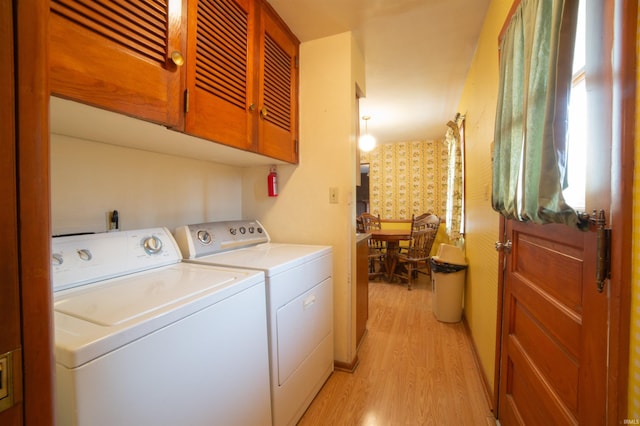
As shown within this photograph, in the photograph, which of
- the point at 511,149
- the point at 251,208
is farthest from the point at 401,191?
the point at 511,149

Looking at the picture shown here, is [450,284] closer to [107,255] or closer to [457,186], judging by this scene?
[457,186]

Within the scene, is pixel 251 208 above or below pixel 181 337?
above

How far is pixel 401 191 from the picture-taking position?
17.0 feet

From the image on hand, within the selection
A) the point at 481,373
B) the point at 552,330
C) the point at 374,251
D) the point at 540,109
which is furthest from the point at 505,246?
the point at 374,251

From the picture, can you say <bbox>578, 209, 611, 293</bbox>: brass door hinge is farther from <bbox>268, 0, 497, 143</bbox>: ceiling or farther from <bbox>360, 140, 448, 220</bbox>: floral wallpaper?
<bbox>360, 140, 448, 220</bbox>: floral wallpaper

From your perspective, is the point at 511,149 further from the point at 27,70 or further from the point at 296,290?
the point at 27,70

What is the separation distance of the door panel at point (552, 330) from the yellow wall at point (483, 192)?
12.6 inches

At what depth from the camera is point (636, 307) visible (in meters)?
0.57

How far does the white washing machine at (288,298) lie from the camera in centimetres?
123

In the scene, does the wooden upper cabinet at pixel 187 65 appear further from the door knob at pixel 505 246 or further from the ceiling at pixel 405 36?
the door knob at pixel 505 246

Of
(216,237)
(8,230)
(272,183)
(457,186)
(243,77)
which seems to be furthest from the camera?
(457,186)

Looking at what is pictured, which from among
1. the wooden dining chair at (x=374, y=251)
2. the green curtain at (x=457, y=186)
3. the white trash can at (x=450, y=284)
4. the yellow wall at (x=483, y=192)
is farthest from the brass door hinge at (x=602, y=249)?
the wooden dining chair at (x=374, y=251)

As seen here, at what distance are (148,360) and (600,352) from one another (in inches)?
44.6

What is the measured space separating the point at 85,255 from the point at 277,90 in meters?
1.32
